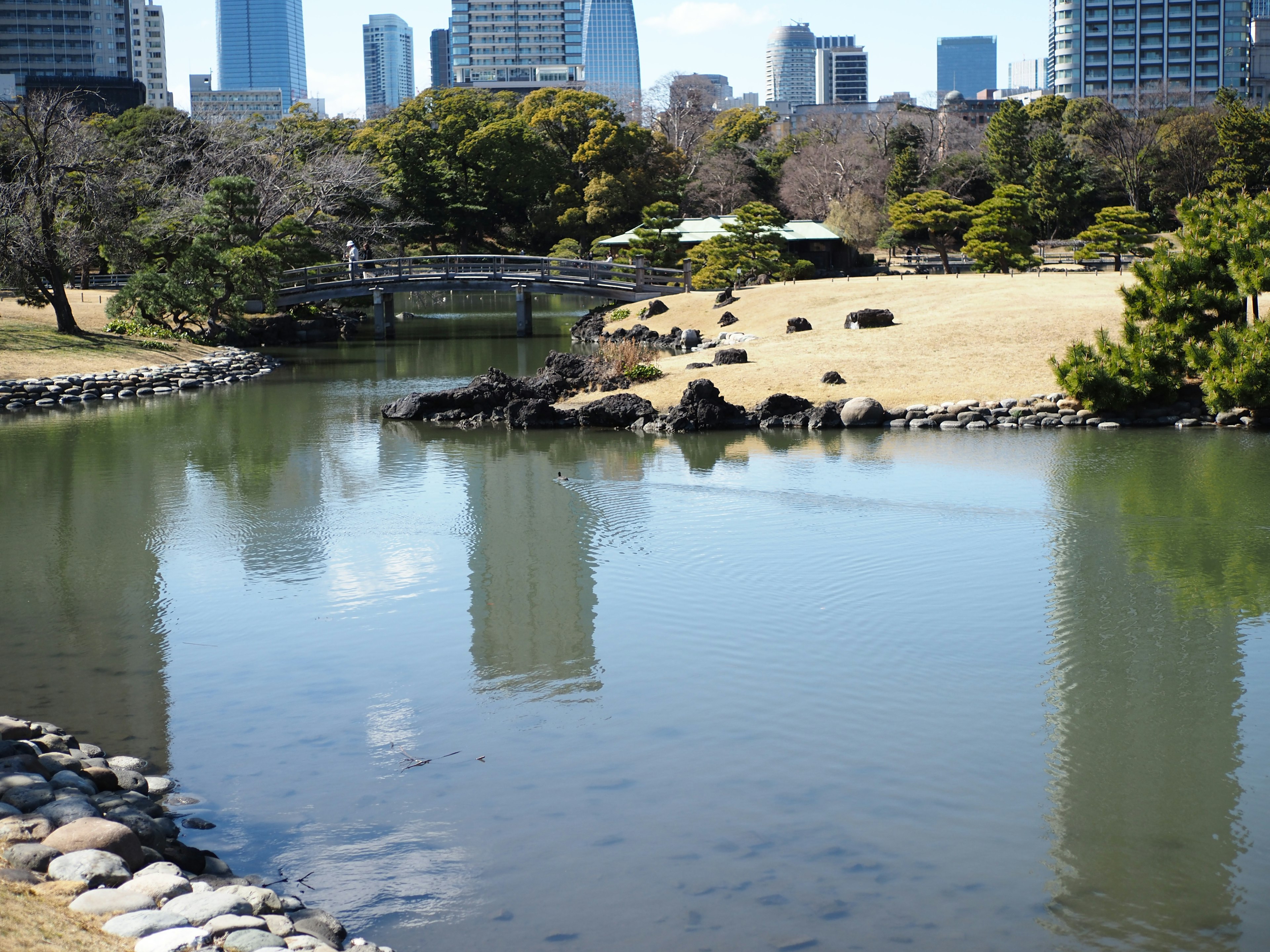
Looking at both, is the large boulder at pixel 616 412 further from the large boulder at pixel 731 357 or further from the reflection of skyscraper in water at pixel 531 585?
the large boulder at pixel 731 357

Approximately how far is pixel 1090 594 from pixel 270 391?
839 inches

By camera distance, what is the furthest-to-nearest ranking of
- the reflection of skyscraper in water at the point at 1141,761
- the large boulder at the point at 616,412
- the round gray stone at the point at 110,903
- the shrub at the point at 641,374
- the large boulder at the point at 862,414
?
1. the shrub at the point at 641,374
2. the large boulder at the point at 616,412
3. the large boulder at the point at 862,414
4. the reflection of skyscraper in water at the point at 1141,761
5. the round gray stone at the point at 110,903

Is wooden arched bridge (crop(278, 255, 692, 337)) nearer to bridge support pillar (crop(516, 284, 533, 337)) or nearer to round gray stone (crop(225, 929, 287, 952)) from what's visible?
bridge support pillar (crop(516, 284, 533, 337))

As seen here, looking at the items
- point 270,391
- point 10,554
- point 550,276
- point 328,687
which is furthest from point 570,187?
point 328,687

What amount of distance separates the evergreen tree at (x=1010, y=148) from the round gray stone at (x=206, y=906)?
184ft

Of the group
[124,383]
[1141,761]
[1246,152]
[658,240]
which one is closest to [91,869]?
[1141,761]

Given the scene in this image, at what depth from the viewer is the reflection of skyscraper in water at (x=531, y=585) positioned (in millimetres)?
8477

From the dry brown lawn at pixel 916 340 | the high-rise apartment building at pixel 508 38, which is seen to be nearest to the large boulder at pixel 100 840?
the dry brown lawn at pixel 916 340

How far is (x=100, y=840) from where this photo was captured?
5.13 meters

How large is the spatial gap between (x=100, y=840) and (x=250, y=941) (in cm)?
120

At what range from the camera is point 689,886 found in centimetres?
549

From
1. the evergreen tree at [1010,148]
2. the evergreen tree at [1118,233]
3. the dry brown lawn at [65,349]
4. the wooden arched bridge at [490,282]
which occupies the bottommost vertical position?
the dry brown lawn at [65,349]

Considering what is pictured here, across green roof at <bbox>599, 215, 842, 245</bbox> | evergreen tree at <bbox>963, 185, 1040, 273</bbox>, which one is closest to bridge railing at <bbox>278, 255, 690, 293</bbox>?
green roof at <bbox>599, 215, 842, 245</bbox>

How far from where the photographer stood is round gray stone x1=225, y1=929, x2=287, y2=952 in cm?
432
